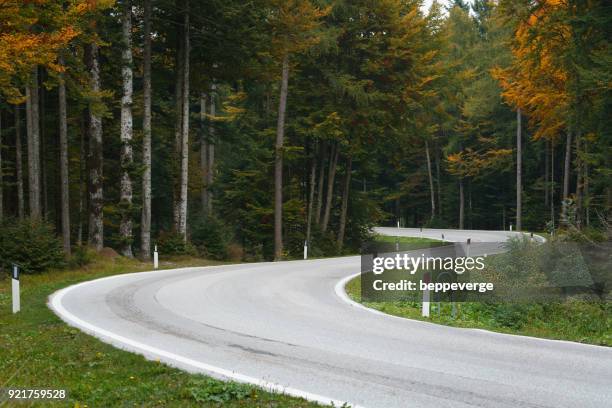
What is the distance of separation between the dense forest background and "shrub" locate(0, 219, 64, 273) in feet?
0.56

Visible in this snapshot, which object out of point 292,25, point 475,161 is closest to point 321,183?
point 292,25

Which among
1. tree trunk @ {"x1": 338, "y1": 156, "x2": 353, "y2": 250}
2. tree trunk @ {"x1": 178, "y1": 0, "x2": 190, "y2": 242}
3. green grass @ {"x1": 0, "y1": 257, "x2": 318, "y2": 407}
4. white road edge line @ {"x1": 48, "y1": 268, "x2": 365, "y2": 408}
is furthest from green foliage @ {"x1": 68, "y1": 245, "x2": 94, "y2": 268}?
tree trunk @ {"x1": 338, "y1": 156, "x2": 353, "y2": 250}

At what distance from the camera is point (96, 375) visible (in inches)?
284

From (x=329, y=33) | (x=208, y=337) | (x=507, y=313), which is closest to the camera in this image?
(x=208, y=337)

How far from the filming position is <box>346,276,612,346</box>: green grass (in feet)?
42.2

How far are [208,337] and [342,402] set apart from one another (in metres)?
3.81

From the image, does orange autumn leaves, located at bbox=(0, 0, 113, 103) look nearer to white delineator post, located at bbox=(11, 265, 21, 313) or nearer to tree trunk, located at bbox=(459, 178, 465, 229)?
white delineator post, located at bbox=(11, 265, 21, 313)

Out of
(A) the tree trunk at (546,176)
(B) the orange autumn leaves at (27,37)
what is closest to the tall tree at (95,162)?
(B) the orange autumn leaves at (27,37)

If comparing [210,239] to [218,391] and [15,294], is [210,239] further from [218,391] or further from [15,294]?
[218,391]

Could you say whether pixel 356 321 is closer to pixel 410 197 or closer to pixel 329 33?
pixel 329 33

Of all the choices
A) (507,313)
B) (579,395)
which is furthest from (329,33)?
(579,395)

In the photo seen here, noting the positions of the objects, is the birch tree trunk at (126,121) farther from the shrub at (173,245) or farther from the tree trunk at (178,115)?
the tree trunk at (178,115)

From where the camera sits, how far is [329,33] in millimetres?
27703

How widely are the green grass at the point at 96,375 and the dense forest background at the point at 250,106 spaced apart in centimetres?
768
